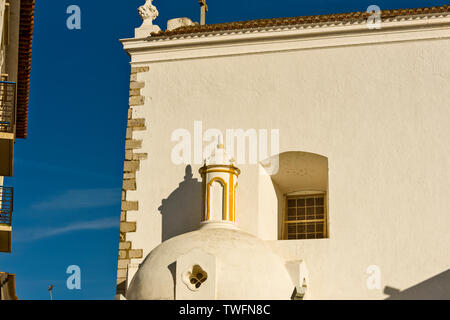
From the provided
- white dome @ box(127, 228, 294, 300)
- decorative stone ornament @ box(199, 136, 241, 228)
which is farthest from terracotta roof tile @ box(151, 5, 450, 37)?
white dome @ box(127, 228, 294, 300)

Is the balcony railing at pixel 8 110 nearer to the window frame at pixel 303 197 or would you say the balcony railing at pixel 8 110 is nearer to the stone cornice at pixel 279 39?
the stone cornice at pixel 279 39

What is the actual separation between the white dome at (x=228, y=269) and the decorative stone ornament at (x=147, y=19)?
4.65 m

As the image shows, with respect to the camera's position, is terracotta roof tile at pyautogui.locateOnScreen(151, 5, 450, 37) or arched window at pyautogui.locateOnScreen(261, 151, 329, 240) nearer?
arched window at pyautogui.locateOnScreen(261, 151, 329, 240)

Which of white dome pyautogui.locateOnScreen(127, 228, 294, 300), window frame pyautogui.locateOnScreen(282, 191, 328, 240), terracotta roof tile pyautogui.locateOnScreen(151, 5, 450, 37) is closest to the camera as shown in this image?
white dome pyautogui.locateOnScreen(127, 228, 294, 300)

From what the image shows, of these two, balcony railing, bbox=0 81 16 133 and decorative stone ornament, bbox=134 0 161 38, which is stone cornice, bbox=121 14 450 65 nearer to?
decorative stone ornament, bbox=134 0 161 38

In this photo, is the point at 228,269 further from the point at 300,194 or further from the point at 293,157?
the point at 300,194

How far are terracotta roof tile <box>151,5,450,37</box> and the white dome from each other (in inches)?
169

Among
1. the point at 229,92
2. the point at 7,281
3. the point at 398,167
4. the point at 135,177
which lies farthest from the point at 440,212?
the point at 7,281

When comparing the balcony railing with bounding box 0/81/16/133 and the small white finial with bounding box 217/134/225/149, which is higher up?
the balcony railing with bounding box 0/81/16/133

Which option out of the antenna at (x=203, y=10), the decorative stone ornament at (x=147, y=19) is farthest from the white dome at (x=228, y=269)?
the antenna at (x=203, y=10)

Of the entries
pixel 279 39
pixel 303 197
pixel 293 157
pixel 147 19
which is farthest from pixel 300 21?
pixel 303 197

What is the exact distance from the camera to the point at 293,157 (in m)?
16.2

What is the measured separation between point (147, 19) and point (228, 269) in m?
6.07

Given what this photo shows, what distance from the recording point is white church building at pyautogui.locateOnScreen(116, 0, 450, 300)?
48.8ft
